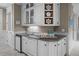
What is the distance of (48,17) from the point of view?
55.6 inches

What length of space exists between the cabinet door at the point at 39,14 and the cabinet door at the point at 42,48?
23cm

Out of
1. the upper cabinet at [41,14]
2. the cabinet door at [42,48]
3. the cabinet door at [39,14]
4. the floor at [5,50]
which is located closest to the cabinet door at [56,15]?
the upper cabinet at [41,14]

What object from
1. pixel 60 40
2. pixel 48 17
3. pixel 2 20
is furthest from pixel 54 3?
pixel 2 20

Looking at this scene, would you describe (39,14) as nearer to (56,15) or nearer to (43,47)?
(56,15)

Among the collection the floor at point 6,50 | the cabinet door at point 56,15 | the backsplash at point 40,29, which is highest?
the cabinet door at point 56,15

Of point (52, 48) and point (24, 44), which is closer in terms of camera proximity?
point (52, 48)

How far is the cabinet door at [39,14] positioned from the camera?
143 centimetres

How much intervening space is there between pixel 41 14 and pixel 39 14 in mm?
24

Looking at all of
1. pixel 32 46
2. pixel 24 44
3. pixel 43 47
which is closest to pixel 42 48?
pixel 43 47

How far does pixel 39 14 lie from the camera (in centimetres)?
144

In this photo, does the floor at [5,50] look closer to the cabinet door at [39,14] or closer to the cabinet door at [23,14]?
the cabinet door at [23,14]

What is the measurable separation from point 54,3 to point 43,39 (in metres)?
0.44

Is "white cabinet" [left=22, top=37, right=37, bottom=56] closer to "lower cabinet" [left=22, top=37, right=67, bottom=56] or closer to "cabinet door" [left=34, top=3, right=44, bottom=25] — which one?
"lower cabinet" [left=22, top=37, right=67, bottom=56]

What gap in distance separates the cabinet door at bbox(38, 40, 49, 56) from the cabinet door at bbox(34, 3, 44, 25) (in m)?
0.23
